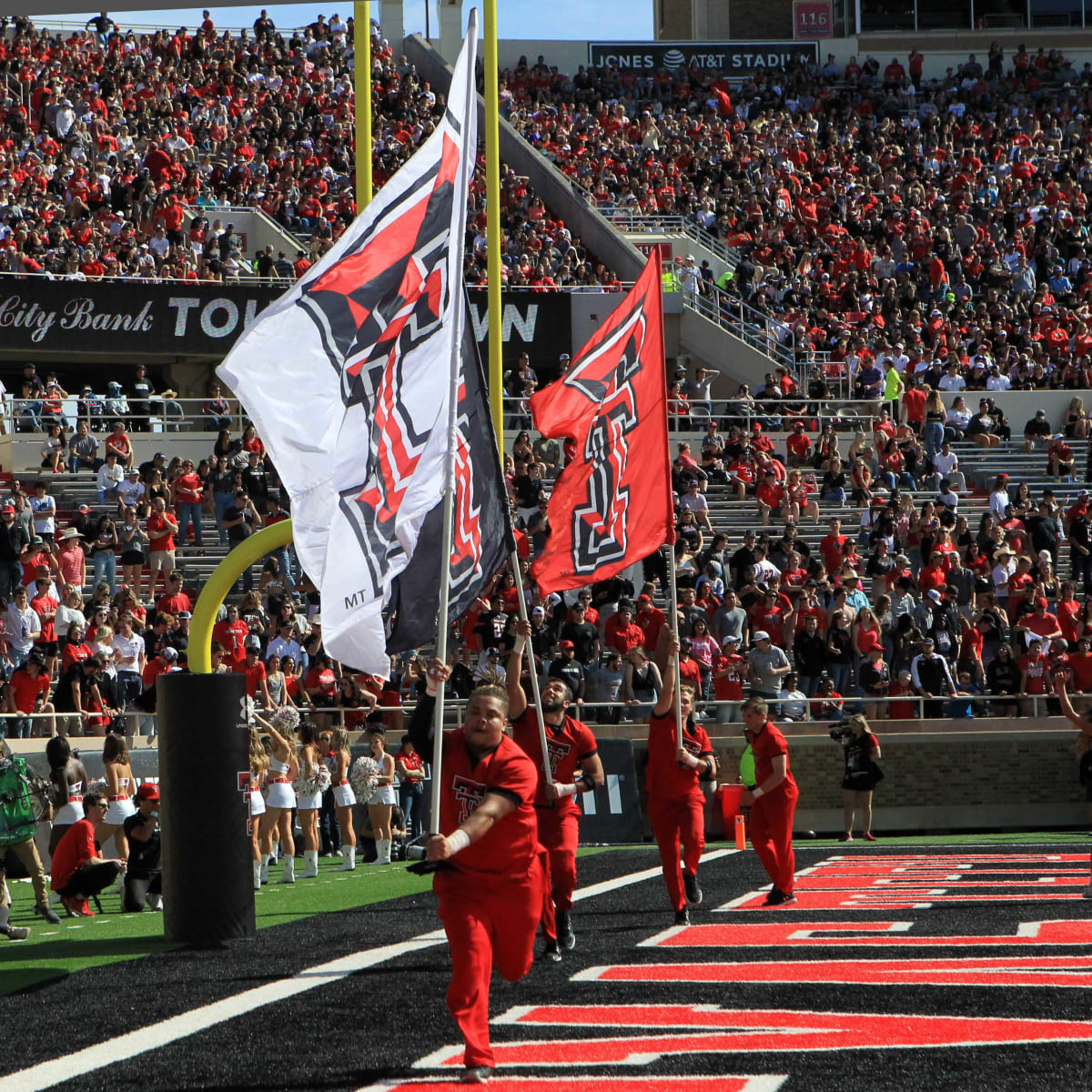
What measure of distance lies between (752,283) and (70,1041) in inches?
1179

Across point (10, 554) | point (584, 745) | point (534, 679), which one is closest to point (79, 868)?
point (584, 745)

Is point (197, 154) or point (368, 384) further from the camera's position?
point (197, 154)

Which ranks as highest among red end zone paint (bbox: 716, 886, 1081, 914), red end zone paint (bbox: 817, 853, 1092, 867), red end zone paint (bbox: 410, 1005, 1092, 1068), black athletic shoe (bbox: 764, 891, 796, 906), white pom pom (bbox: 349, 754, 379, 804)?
white pom pom (bbox: 349, 754, 379, 804)

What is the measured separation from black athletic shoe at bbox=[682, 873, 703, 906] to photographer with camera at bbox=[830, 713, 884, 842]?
8.07 metres

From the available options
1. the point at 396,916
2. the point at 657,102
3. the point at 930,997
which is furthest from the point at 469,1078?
the point at 657,102

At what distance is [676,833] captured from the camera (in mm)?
11812

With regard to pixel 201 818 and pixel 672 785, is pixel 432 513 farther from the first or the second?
pixel 672 785

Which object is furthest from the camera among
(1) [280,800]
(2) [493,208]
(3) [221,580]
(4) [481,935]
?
(2) [493,208]

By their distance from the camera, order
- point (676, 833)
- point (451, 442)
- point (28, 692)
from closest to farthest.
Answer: point (451, 442), point (676, 833), point (28, 692)

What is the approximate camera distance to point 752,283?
36250 mm

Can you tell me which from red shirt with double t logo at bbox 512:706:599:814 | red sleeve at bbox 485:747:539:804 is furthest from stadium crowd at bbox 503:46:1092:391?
red sleeve at bbox 485:747:539:804

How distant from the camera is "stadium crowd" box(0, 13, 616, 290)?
32812mm

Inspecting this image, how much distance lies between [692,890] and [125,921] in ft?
13.5

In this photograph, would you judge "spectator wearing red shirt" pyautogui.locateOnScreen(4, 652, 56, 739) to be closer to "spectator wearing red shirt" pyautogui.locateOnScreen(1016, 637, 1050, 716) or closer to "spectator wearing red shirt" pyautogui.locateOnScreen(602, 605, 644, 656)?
"spectator wearing red shirt" pyautogui.locateOnScreen(602, 605, 644, 656)
